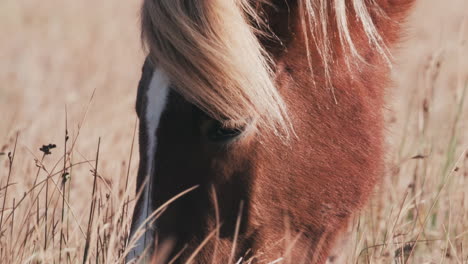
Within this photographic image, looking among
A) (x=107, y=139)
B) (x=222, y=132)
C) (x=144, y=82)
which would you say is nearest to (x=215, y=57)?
(x=222, y=132)

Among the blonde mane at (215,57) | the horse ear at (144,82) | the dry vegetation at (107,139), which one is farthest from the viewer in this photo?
the dry vegetation at (107,139)

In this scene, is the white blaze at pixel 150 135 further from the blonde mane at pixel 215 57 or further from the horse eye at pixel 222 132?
the horse eye at pixel 222 132

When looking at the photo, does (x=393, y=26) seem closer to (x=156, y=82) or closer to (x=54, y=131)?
(x=156, y=82)

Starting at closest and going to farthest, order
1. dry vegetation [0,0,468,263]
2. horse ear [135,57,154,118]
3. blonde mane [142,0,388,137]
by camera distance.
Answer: blonde mane [142,0,388,137], horse ear [135,57,154,118], dry vegetation [0,0,468,263]

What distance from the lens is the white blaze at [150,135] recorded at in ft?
8.27

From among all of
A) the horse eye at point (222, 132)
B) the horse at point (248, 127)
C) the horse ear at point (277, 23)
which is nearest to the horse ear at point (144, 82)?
the horse at point (248, 127)

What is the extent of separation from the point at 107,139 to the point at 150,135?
8.66 feet

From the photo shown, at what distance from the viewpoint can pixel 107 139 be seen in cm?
513

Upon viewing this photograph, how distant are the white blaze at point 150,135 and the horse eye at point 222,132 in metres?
0.16

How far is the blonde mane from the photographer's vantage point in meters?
2.44

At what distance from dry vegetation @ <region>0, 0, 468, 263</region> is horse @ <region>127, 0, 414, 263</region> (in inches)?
9.9

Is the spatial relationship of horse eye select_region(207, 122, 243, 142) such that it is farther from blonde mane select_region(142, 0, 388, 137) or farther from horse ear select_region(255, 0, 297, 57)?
horse ear select_region(255, 0, 297, 57)

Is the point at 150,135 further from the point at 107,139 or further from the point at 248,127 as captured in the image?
the point at 107,139

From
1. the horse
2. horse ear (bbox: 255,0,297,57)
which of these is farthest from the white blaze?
horse ear (bbox: 255,0,297,57)
